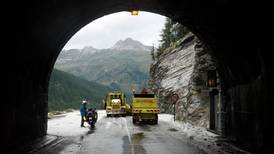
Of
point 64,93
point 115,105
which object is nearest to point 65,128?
point 115,105

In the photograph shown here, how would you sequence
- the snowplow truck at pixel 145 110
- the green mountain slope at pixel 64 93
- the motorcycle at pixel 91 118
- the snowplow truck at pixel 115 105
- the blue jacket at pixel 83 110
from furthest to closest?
the green mountain slope at pixel 64 93 → the snowplow truck at pixel 115 105 → the snowplow truck at pixel 145 110 → the blue jacket at pixel 83 110 → the motorcycle at pixel 91 118

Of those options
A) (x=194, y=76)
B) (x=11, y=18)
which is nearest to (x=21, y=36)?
(x=11, y=18)

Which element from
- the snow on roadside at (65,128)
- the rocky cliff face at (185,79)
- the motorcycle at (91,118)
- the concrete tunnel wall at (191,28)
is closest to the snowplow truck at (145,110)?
the rocky cliff face at (185,79)

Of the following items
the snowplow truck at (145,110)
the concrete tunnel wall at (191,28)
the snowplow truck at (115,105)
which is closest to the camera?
the concrete tunnel wall at (191,28)

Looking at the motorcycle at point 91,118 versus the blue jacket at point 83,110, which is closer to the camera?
the motorcycle at point 91,118

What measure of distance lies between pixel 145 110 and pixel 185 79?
11.0 metres

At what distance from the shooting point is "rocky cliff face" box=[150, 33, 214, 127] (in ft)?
108

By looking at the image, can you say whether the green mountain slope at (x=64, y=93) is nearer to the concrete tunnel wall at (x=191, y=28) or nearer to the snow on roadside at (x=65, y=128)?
the snow on roadside at (x=65, y=128)

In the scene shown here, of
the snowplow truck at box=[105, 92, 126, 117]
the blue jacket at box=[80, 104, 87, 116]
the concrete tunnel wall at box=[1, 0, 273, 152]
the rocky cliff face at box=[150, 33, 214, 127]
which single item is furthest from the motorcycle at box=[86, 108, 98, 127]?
the snowplow truck at box=[105, 92, 126, 117]

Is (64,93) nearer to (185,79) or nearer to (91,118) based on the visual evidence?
(185,79)

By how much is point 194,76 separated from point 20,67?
22.8 metres

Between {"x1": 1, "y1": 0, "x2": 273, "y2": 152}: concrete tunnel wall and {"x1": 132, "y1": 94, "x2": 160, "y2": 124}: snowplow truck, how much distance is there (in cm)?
1263

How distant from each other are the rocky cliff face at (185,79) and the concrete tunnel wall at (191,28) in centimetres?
1091

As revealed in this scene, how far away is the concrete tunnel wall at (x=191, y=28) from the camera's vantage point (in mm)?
13375
